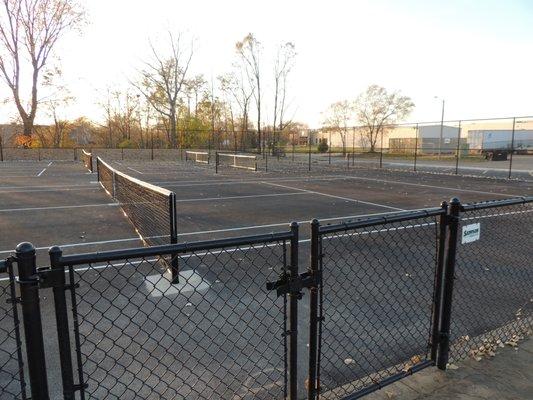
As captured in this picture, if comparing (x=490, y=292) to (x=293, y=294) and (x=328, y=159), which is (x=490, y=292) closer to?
(x=293, y=294)

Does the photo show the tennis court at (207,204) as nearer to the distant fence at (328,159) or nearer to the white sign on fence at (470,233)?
the white sign on fence at (470,233)

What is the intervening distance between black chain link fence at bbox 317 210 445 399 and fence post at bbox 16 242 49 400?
158cm

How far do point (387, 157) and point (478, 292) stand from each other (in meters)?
43.0

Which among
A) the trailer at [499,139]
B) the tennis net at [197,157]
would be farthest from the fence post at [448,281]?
the trailer at [499,139]

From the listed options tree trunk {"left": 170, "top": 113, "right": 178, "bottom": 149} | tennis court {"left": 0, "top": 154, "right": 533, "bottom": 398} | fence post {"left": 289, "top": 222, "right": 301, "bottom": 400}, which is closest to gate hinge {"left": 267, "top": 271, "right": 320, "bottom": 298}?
fence post {"left": 289, "top": 222, "right": 301, "bottom": 400}

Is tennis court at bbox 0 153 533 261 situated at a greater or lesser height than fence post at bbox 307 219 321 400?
lesser

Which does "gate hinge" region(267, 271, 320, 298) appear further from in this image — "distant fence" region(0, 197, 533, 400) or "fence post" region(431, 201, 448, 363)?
"fence post" region(431, 201, 448, 363)

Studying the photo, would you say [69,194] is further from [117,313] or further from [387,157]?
[387,157]

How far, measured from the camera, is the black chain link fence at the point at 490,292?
3775mm

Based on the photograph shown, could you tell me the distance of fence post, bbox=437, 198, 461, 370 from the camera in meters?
3.20

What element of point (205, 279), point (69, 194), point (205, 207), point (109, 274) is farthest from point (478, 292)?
point (69, 194)

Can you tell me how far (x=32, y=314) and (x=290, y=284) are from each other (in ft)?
4.53

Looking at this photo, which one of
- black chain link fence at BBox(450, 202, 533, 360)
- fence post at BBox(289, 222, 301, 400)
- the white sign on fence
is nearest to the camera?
fence post at BBox(289, 222, 301, 400)

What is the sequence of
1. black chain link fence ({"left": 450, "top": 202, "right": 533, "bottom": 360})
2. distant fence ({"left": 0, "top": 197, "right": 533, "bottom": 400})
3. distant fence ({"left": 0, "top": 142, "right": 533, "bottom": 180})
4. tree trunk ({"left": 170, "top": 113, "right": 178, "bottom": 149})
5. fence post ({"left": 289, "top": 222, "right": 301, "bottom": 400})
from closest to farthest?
distant fence ({"left": 0, "top": 197, "right": 533, "bottom": 400}) → fence post ({"left": 289, "top": 222, "right": 301, "bottom": 400}) → black chain link fence ({"left": 450, "top": 202, "right": 533, "bottom": 360}) → distant fence ({"left": 0, "top": 142, "right": 533, "bottom": 180}) → tree trunk ({"left": 170, "top": 113, "right": 178, "bottom": 149})
